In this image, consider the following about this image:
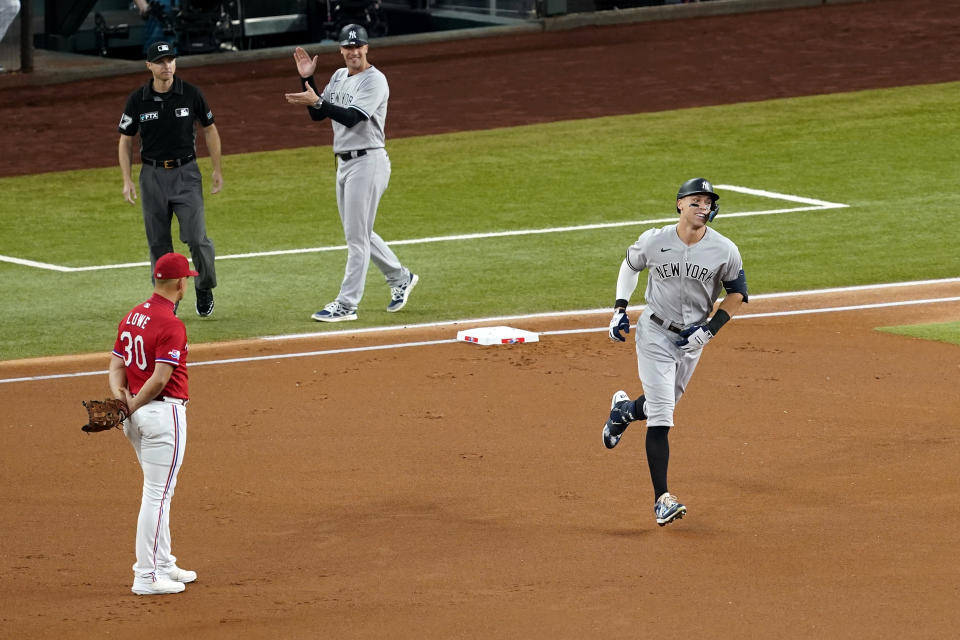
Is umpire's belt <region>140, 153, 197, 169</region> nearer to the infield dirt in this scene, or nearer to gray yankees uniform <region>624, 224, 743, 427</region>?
the infield dirt

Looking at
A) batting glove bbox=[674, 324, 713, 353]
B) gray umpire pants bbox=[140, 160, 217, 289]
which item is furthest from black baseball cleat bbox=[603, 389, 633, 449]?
gray umpire pants bbox=[140, 160, 217, 289]

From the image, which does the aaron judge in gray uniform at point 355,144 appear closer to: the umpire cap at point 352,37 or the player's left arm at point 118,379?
the umpire cap at point 352,37

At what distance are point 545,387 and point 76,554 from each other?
4.36 metres

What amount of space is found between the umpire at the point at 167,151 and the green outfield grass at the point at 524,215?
3.13 feet

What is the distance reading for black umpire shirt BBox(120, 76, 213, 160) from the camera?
13.7m

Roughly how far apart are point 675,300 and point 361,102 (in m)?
5.14

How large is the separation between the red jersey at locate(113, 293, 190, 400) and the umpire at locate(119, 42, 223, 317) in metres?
5.98

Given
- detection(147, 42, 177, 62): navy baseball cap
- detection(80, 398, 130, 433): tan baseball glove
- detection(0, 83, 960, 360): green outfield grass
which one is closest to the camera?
detection(80, 398, 130, 433): tan baseball glove

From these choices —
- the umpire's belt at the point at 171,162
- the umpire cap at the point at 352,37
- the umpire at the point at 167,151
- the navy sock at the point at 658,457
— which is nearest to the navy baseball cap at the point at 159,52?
the umpire at the point at 167,151

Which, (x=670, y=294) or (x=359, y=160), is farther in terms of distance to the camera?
(x=359, y=160)

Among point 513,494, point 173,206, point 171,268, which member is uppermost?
point 171,268

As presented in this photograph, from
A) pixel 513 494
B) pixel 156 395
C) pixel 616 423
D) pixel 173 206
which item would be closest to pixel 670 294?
pixel 616 423

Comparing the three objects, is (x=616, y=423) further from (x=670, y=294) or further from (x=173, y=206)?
(x=173, y=206)

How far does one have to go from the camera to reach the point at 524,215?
19625 millimetres
